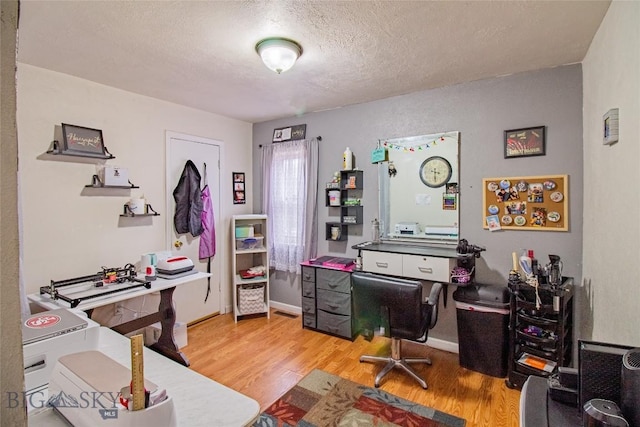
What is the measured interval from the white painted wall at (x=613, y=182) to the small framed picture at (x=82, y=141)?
11.5 feet

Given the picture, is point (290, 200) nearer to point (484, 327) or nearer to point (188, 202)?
point (188, 202)

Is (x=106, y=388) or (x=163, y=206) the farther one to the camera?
(x=163, y=206)

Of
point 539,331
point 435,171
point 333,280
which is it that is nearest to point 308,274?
point 333,280

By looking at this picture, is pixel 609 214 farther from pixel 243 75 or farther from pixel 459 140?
pixel 243 75

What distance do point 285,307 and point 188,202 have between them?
5.72 feet

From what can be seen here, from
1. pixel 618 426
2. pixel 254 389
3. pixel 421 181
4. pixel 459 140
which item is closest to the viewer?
pixel 618 426

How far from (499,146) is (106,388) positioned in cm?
296

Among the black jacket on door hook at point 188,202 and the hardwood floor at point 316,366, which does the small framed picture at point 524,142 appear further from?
the black jacket on door hook at point 188,202

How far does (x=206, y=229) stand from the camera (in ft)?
12.0

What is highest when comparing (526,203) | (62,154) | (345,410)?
(62,154)

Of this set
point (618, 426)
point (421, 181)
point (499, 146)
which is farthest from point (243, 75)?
point (618, 426)

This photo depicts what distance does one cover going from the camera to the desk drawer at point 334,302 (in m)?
3.19

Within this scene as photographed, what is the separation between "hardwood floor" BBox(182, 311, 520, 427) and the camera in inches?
87.0

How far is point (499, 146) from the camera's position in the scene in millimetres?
2689
